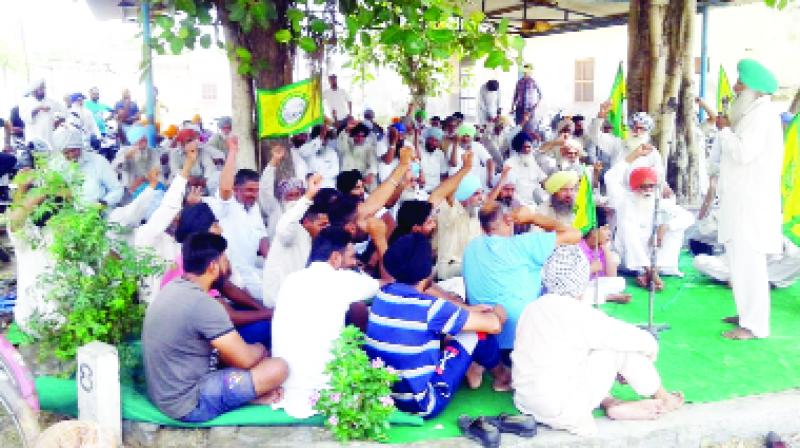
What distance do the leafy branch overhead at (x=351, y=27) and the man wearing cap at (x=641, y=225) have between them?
5.85ft

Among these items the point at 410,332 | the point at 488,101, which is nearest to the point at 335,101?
the point at 488,101

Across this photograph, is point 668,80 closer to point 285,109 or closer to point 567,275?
point 285,109

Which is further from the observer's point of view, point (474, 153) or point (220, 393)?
point (474, 153)

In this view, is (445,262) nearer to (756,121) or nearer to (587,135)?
(756,121)

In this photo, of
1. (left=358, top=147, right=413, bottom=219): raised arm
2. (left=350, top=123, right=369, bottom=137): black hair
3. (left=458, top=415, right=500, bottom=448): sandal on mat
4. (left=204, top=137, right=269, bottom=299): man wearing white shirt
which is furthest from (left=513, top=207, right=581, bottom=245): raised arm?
(left=350, top=123, right=369, bottom=137): black hair

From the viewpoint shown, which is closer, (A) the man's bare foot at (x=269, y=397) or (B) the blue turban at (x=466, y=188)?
(A) the man's bare foot at (x=269, y=397)

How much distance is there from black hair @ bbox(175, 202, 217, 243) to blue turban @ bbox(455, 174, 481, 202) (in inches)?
92.4

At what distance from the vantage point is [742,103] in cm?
530

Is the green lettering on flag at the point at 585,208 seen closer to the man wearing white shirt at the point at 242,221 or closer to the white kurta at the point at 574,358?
the white kurta at the point at 574,358

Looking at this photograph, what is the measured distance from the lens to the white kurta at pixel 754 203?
5.24 m

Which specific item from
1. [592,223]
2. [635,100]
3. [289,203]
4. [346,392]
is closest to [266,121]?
[289,203]

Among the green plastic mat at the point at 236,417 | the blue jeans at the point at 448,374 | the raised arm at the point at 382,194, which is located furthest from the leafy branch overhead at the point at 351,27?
the green plastic mat at the point at 236,417

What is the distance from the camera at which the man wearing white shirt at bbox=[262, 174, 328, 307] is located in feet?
16.6

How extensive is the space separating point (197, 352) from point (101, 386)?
542 millimetres
